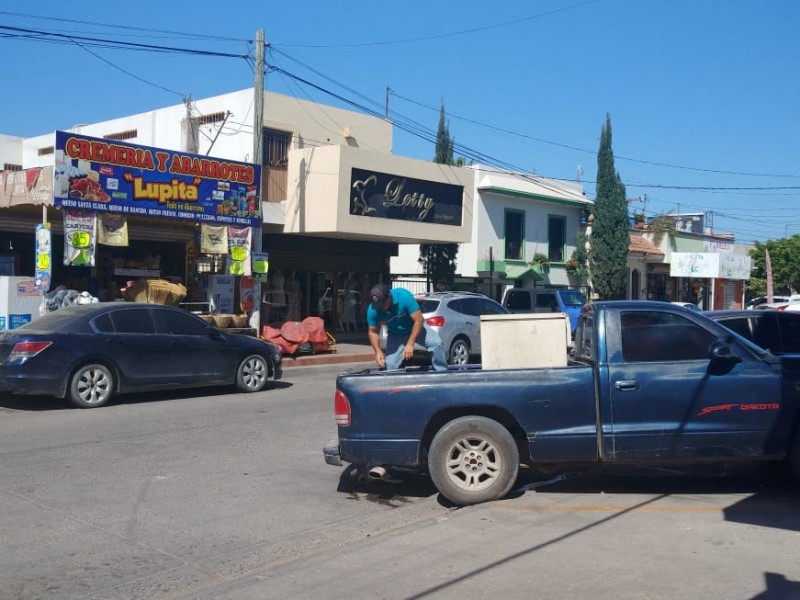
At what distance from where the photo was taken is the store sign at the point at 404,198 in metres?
21.9

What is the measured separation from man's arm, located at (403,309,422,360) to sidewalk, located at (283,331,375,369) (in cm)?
1002

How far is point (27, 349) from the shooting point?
11.9 meters

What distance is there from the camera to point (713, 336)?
721 centimetres

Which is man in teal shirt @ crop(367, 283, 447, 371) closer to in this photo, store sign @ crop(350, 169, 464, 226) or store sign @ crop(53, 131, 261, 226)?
store sign @ crop(53, 131, 261, 226)

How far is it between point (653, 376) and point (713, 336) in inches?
26.3

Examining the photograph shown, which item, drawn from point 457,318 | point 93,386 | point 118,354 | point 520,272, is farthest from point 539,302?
point 93,386

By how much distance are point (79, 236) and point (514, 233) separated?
67.2ft

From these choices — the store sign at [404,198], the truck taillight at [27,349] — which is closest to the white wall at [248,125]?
A: the store sign at [404,198]

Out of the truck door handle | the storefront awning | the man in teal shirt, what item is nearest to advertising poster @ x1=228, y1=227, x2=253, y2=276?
the man in teal shirt

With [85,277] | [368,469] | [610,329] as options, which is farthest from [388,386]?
[85,277]

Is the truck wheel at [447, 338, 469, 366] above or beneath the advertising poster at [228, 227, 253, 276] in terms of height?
beneath

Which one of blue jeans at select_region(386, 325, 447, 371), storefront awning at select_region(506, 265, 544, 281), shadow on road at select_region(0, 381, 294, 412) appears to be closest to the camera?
blue jeans at select_region(386, 325, 447, 371)

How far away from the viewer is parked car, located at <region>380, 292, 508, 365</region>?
1806 cm

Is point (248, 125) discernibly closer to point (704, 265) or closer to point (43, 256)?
point (43, 256)
